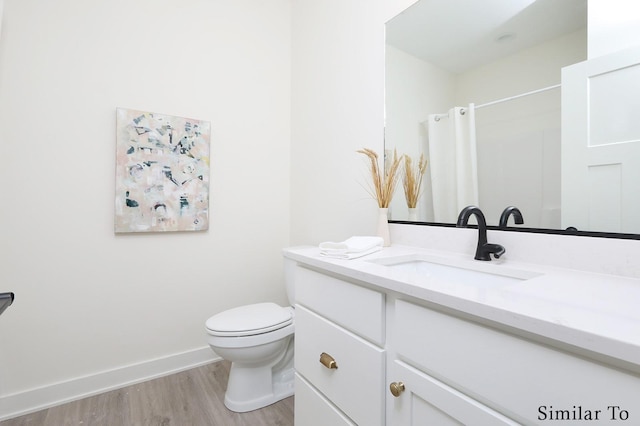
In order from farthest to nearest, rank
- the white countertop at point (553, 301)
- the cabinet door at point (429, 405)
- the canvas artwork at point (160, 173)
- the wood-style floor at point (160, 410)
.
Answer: the canvas artwork at point (160, 173), the wood-style floor at point (160, 410), the cabinet door at point (429, 405), the white countertop at point (553, 301)

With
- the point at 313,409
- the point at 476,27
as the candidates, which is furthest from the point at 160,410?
the point at 476,27

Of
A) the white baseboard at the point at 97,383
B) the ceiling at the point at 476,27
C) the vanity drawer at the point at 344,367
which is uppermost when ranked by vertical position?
the ceiling at the point at 476,27

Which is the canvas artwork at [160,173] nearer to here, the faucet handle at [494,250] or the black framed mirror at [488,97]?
the black framed mirror at [488,97]

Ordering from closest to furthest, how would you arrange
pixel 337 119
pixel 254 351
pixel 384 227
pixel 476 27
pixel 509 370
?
1. pixel 509 370
2. pixel 476 27
3. pixel 384 227
4. pixel 254 351
5. pixel 337 119

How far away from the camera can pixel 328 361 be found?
3.29 feet

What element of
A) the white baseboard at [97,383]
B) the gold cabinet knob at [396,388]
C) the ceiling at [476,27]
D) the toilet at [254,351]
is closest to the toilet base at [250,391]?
the toilet at [254,351]

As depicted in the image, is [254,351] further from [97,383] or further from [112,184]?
[112,184]

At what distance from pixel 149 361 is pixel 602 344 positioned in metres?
2.18

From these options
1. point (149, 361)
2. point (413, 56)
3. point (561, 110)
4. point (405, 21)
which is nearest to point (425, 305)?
point (561, 110)

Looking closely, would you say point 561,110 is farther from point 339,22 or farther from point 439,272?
point 339,22

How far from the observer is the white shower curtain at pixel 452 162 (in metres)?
1.25

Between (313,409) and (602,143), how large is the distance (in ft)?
4.12

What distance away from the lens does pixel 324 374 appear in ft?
3.47

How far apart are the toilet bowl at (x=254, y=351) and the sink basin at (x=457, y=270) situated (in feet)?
2.65
